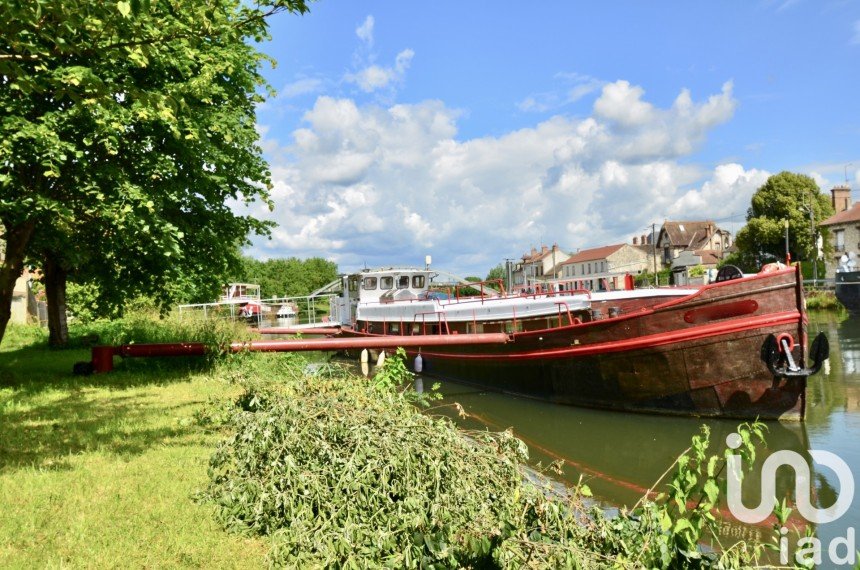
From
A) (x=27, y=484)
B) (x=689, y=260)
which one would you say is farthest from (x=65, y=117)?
(x=689, y=260)

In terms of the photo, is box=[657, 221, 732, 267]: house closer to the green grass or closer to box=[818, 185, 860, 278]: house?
box=[818, 185, 860, 278]: house

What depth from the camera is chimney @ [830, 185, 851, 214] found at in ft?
179

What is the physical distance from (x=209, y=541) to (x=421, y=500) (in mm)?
1627

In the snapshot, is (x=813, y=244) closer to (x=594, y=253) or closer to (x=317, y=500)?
(x=594, y=253)

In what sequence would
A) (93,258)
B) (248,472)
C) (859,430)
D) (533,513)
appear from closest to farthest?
(533,513) → (248,472) → (859,430) → (93,258)

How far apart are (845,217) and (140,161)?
177ft

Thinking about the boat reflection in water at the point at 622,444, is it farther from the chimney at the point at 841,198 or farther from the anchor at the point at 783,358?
the chimney at the point at 841,198

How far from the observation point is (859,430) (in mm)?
10945

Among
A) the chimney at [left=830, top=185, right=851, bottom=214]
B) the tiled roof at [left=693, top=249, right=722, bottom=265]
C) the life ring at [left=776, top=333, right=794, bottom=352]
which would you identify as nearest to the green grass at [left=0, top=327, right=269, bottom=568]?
the life ring at [left=776, top=333, right=794, bottom=352]

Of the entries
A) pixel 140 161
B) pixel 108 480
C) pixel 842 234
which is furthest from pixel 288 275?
pixel 108 480

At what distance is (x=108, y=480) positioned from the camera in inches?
228

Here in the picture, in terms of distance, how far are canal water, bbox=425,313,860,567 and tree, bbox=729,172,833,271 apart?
1384 inches

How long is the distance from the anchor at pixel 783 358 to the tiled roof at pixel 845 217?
44640mm

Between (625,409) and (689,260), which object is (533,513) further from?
(689,260)
